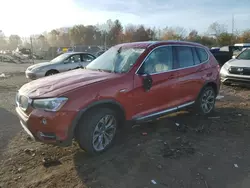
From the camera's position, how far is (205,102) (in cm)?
586

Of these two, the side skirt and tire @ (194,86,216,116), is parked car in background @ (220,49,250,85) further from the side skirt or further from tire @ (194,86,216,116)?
the side skirt

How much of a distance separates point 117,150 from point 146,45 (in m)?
2.00

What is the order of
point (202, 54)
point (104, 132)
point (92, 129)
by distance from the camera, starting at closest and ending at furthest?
1. point (92, 129)
2. point (104, 132)
3. point (202, 54)

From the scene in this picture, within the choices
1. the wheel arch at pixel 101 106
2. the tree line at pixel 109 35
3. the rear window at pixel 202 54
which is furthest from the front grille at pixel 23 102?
the tree line at pixel 109 35

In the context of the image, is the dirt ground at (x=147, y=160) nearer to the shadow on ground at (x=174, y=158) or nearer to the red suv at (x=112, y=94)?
the shadow on ground at (x=174, y=158)

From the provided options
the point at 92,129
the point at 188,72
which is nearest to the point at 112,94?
the point at 92,129

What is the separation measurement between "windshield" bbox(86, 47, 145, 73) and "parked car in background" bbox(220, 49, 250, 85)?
20.0 feet

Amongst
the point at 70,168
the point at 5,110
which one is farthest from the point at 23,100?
the point at 5,110

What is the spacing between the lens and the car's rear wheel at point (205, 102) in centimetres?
566

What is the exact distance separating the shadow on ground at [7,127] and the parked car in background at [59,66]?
4629 millimetres

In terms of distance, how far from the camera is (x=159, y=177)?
3.25m

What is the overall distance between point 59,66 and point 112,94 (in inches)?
312

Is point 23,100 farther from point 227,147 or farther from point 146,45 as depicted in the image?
point 227,147

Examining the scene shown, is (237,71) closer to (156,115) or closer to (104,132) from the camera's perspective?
(156,115)
